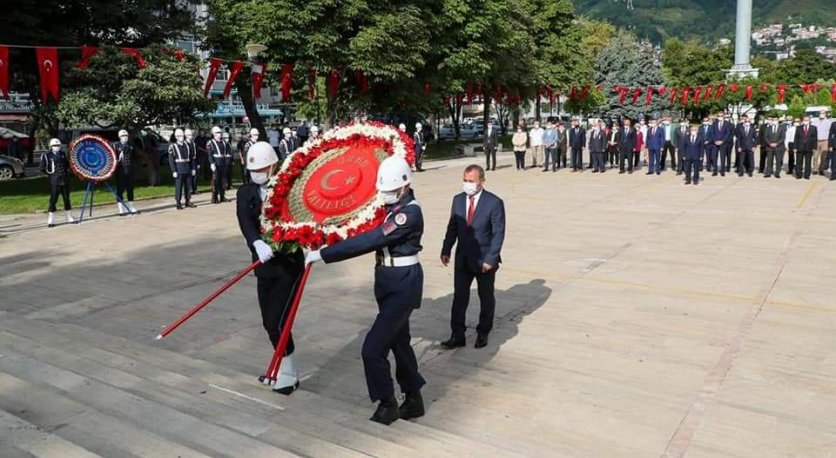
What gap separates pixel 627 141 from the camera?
78.7ft

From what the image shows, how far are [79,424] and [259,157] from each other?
2266 millimetres

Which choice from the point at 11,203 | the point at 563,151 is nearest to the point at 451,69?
the point at 563,151

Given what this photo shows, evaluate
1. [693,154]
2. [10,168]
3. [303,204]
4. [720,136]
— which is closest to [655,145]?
[720,136]

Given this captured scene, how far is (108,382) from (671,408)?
14.2 ft

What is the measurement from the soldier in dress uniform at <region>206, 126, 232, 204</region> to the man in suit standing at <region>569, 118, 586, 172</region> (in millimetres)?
12424

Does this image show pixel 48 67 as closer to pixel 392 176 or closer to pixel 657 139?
pixel 392 176

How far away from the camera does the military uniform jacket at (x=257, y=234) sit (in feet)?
17.9

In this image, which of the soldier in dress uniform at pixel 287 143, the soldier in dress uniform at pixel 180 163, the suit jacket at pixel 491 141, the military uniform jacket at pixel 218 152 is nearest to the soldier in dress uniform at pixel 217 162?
the military uniform jacket at pixel 218 152

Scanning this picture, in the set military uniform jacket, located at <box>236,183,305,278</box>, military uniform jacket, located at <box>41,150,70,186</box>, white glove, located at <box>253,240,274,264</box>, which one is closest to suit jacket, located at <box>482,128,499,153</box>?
military uniform jacket, located at <box>41,150,70,186</box>

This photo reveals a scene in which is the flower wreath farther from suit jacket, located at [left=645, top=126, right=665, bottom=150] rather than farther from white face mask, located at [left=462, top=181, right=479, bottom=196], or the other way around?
suit jacket, located at [left=645, top=126, right=665, bottom=150]

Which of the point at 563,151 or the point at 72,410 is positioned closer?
the point at 72,410

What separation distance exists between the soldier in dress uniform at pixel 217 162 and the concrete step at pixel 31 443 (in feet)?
46.8

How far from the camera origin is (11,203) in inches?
742

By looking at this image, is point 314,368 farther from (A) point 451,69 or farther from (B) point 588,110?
(B) point 588,110
